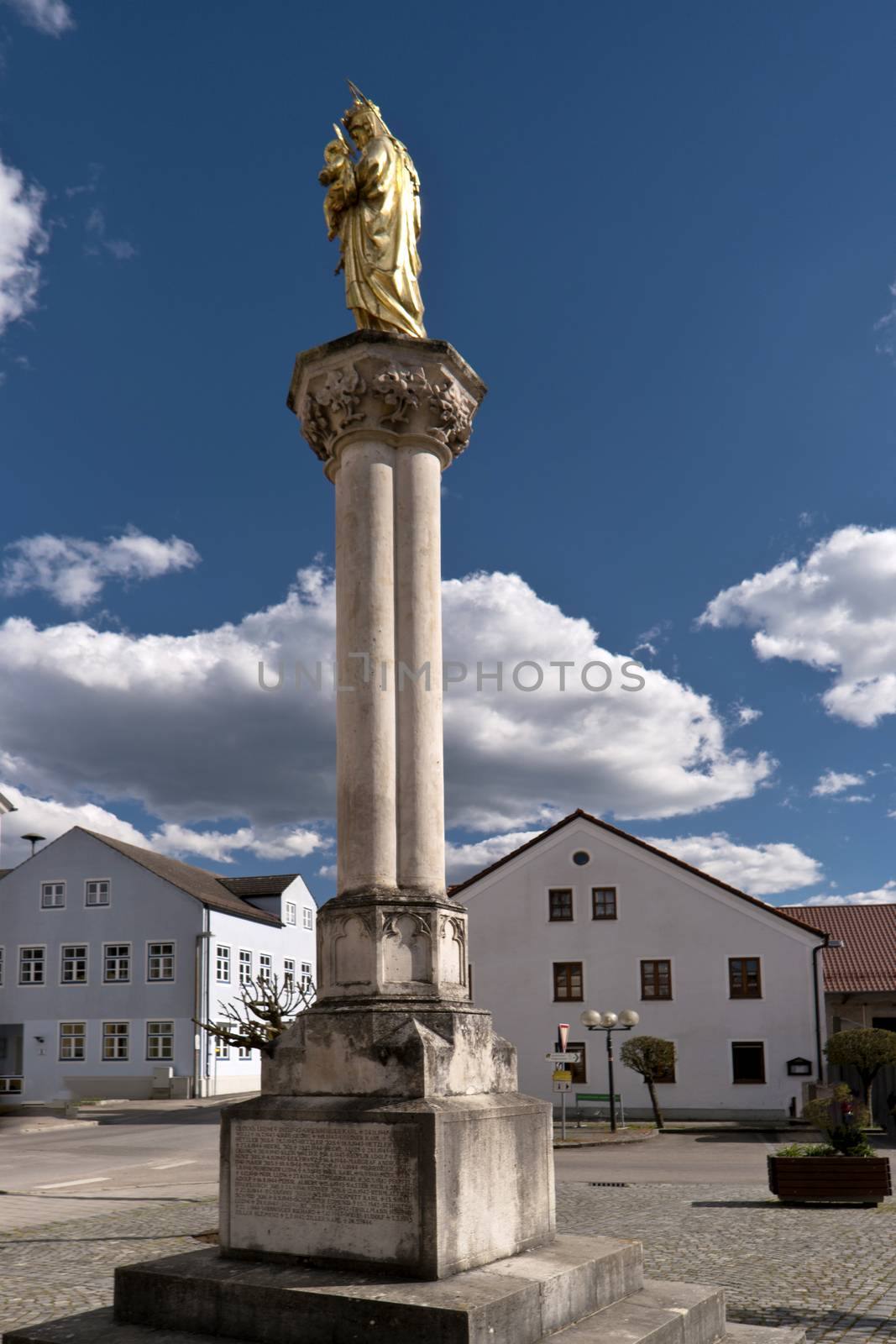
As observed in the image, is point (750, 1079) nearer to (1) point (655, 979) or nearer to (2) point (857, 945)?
(1) point (655, 979)

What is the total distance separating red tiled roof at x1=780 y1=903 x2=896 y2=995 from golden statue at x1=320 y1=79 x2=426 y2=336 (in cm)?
3408

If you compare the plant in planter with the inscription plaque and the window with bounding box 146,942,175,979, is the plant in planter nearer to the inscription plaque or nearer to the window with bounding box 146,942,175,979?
the inscription plaque

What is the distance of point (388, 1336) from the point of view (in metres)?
6.06

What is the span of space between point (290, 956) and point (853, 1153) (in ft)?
145

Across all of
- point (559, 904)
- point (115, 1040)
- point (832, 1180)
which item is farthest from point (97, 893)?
point (832, 1180)

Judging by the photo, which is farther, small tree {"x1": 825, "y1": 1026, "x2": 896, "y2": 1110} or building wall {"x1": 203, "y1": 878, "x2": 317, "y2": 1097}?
building wall {"x1": 203, "y1": 878, "x2": 317, "y2": 1097}

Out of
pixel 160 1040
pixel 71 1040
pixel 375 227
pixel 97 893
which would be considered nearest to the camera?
pixel 375 227

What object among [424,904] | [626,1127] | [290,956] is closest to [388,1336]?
[424,904]

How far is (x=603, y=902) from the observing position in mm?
38938

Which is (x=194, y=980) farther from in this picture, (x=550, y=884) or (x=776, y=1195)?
→ (x=776, y=1195)

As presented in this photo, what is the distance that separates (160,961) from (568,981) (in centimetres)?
1693

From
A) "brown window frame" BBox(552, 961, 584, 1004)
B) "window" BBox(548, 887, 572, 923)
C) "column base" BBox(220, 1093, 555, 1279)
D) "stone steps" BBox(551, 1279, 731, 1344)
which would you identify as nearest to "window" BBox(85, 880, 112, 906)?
"window" BBox(548, 887, 572, 923)

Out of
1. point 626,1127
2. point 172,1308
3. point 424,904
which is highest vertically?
point 424,904

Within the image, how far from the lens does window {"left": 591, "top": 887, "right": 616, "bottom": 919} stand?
1526 inches
